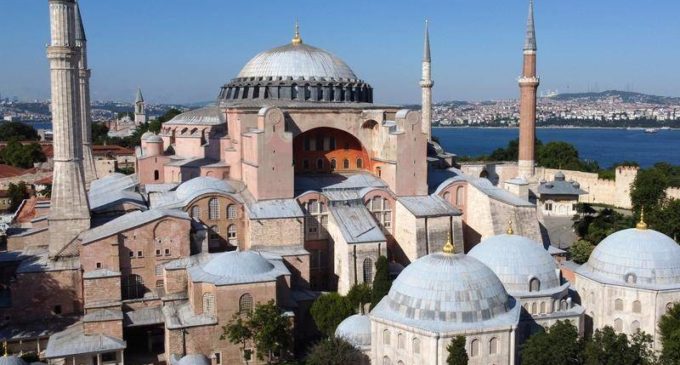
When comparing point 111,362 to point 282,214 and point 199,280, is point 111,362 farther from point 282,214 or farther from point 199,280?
point 282,214

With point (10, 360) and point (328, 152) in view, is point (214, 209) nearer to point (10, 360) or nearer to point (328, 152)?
point (328, 152)

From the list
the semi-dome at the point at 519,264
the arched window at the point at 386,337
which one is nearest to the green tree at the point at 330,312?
the arched window at the point at 386,337

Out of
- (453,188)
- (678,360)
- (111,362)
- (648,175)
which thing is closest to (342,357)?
(111,362)

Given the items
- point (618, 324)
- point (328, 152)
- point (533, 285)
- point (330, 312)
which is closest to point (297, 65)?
point (328, 152)

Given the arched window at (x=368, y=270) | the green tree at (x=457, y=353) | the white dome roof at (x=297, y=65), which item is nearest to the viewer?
the green tree at (x=457, y=353)

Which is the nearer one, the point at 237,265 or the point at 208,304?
the point at 208,304

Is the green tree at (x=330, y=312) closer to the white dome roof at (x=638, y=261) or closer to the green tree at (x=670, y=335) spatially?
the white dome roof at (x=638, y=261)

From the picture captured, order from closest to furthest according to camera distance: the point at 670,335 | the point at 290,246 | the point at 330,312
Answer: the point at 670,335, the point at 330,312, the point at 290,246
